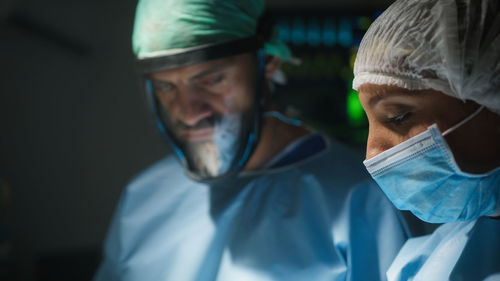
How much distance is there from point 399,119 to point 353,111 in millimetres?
1908

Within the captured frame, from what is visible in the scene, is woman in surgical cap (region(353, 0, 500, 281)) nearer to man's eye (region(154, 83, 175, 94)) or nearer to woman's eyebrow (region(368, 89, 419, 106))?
woman's eyebrow (region(368, 89, 419, 106))

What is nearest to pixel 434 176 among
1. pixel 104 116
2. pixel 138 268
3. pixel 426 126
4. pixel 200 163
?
pixel 426 126

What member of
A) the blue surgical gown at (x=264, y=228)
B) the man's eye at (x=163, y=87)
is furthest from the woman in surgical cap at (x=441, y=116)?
the man's eye at (x=163, y=87)

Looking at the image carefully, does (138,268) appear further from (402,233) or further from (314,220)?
(402,233)

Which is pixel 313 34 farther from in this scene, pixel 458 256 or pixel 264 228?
pixel 458 256

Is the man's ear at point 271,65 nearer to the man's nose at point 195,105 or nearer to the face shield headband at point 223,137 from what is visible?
the face shield headband at point 223,137

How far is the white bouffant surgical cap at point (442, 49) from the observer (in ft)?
2.52

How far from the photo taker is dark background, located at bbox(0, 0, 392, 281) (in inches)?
114

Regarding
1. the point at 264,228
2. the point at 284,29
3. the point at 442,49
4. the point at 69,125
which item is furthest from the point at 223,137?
the point at 69,125

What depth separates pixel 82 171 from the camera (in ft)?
9.96

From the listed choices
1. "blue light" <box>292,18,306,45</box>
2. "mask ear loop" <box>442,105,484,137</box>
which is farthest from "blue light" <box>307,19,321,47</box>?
"mask ear loop" <box>442,105,484,137</box>

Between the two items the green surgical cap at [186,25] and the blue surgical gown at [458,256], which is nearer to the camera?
the blue surgical gown at [458,256]

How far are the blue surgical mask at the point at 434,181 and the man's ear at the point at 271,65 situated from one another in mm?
651

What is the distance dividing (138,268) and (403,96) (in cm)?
96
